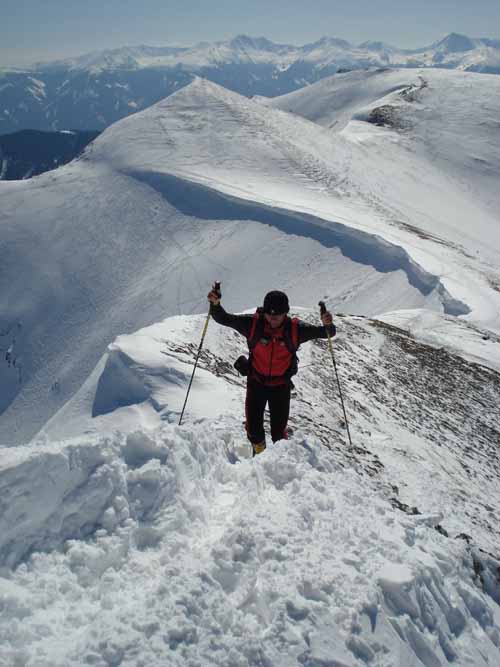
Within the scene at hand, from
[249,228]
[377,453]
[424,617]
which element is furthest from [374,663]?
[249,228]

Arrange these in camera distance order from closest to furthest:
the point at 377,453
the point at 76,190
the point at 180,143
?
the point at 377,453, the point at 76,190, the point at 180,143

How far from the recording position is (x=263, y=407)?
8.73m

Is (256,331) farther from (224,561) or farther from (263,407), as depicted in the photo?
(224,561)

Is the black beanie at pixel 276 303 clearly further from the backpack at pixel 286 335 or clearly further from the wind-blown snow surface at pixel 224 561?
the wind-blown snow surface at pixel 224 561

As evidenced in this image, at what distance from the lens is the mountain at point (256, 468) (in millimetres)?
4742

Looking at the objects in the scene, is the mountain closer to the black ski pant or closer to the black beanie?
the black ski pant

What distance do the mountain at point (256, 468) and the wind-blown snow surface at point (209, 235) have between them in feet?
0.93

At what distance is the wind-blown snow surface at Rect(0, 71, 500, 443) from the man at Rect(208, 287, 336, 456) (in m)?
17.7

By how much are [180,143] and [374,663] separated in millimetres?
57972

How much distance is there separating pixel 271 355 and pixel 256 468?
2008mm

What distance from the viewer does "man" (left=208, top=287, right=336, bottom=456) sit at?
327 inches

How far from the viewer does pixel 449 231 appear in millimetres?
46562

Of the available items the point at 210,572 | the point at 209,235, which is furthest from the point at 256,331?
the point at 209,235

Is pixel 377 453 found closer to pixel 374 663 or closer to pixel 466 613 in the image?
pixel 466 613
